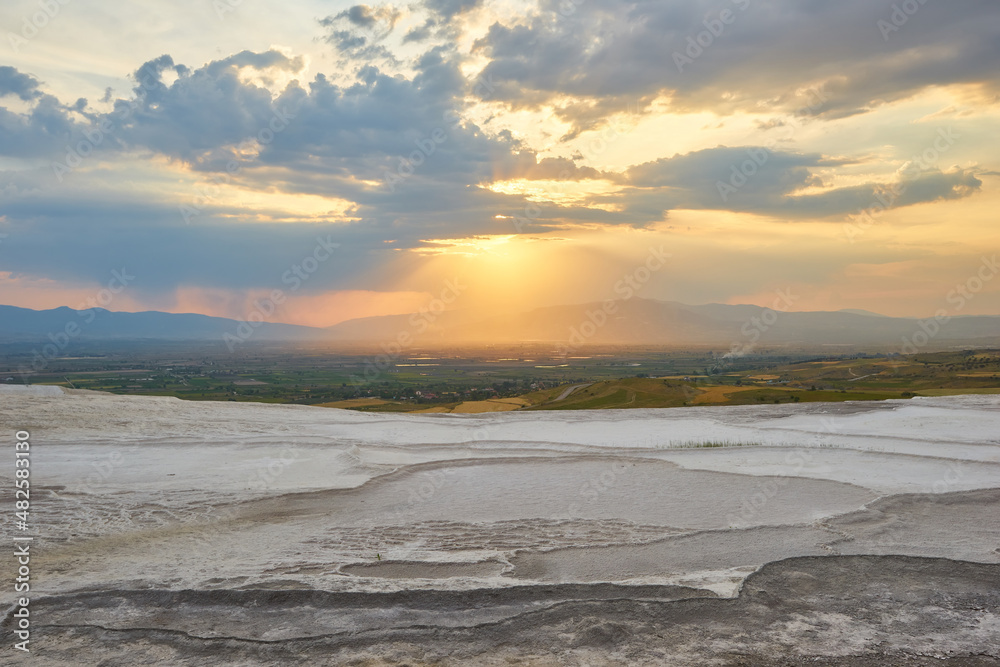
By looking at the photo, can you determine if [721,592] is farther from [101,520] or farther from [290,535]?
[101,520]

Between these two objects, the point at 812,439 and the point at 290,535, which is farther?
the point at 812,439

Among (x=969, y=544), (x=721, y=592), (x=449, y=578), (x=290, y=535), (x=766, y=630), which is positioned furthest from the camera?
(x=290, y=535)

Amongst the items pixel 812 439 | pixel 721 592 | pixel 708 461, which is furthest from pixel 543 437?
pixel 721 592

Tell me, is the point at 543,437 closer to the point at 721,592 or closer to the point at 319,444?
the point at 319,444

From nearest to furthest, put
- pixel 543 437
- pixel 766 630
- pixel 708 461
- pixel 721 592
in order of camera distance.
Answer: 1. pixel 766 630
2. pixel 721 592
3. pixel 708 461
4. pixel 543 437

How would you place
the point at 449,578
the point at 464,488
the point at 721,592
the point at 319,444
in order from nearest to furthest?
the point at 721,592
the point at 449,578
the point at 464,488
the point at 319,444

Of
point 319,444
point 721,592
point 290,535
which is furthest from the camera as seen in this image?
point 319,444

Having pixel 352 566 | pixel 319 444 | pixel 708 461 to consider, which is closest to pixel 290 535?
pixel 352 566

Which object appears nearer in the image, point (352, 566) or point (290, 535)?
point (352, 566)
